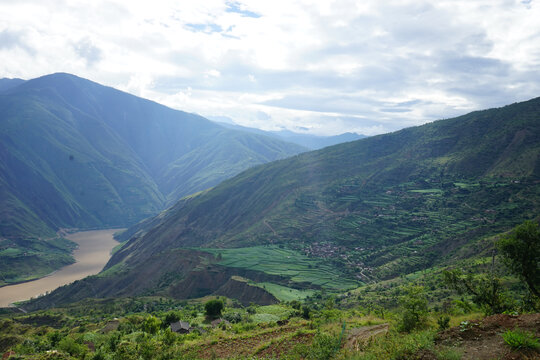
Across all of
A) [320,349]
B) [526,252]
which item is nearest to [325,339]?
[320,349]

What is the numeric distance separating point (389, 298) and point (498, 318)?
46.2 m

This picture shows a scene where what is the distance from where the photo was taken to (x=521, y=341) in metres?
11.2

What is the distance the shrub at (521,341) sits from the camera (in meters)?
11.0

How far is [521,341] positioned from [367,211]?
115141 millimetres

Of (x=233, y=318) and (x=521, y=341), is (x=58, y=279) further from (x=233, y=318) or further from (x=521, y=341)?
(x=521, y=341)

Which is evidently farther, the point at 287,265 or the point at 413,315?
the point at 287,265

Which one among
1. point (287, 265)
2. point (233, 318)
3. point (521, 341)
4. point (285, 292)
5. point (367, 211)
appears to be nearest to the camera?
point (521, 341)

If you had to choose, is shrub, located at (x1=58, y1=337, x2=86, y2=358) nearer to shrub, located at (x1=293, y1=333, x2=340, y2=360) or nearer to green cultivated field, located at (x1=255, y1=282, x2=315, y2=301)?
shrub, located at (x1=293, y1=333, x2=340, y2=360)

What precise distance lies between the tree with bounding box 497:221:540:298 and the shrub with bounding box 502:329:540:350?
10728 millimetres

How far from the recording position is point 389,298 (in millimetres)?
56156

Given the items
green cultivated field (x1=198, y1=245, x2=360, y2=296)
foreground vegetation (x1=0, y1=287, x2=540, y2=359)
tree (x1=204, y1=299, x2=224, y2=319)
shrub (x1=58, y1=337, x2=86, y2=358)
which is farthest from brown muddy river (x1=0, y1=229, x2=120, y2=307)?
shrub (x1=58, y1=337, x2=86, y2=358)

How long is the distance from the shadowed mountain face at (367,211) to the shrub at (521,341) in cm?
7149

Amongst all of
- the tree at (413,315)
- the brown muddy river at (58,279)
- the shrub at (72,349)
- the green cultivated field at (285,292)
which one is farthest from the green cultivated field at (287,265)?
the brown muddy river at (58,279)

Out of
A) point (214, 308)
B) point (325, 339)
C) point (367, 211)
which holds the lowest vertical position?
point (214, 308)
